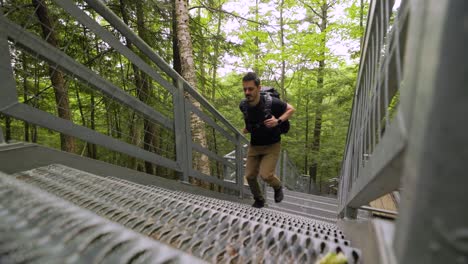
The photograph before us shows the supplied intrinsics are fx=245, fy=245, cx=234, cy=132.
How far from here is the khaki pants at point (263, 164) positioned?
3787 millimetres

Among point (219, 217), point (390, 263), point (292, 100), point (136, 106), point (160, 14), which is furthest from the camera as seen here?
point (292, 100)

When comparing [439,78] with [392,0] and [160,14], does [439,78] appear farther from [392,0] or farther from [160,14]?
[160,14]

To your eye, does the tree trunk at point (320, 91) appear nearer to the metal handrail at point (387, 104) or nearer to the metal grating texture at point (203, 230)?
the metal handrail at point (387, 104)

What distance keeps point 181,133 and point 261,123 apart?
3.79ft

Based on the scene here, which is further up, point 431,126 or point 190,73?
point 190,73

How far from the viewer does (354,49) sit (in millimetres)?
10156

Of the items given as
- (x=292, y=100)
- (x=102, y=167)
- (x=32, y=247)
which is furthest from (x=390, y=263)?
(x=292, y=100)

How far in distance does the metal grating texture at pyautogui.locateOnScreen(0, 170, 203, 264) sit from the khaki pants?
10.3ft

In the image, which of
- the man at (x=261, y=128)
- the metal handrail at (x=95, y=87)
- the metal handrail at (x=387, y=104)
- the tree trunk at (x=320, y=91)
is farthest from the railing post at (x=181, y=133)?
the tree trunk at (x=320, y=91)

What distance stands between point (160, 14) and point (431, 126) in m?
7.35

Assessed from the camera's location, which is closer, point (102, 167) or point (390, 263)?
point (390, 263)

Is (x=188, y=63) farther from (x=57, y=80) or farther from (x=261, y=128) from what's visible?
(x=57, y=80)

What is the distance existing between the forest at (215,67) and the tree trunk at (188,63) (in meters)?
0.02

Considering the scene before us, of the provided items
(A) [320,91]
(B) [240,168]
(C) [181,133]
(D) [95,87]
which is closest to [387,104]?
(D) [95,87]
